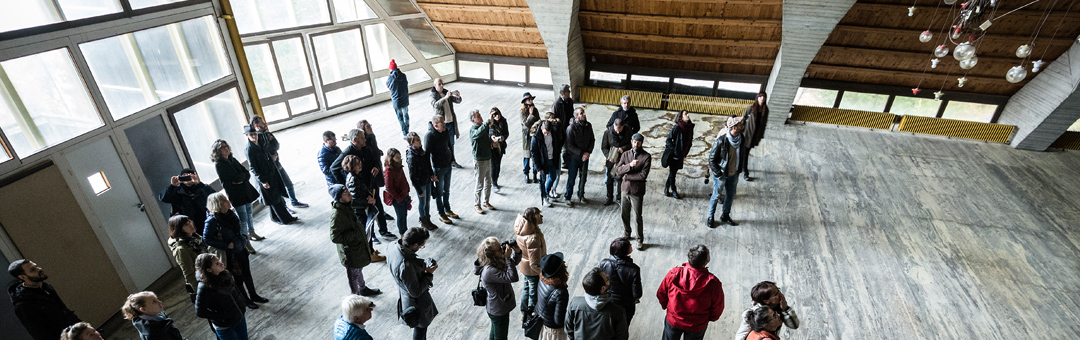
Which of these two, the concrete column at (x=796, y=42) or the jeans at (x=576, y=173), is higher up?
the concrete column at (x=796, y=42)

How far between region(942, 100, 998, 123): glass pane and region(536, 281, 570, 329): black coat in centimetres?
1217

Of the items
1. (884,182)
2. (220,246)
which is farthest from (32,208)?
(884,182)

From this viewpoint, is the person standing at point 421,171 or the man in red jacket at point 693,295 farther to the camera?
the person standing at point 421,171

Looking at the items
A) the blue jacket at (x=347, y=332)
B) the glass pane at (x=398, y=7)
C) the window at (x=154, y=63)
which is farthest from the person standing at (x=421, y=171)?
the glass pane at (x=398, y=7)

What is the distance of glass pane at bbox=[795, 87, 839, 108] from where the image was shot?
1138cm

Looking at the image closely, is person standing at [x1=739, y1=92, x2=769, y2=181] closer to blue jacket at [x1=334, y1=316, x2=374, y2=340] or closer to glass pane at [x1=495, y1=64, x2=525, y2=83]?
blue jacket at [x1=334, y1=316, x2=374, y2=340]

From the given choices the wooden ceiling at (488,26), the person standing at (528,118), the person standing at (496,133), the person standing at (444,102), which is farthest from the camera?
the wooden ceiling at (488,26)

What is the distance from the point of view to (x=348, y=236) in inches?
173

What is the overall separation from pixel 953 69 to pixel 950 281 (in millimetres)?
6561

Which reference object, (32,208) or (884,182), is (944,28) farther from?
(32,208)

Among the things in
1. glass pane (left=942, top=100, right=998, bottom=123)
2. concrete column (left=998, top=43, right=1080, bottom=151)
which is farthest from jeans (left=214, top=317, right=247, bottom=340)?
glass pane (left=942, top=100, right=998, bottom=123)

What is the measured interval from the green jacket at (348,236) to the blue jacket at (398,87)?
5.21 m

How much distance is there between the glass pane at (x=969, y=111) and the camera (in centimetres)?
1071

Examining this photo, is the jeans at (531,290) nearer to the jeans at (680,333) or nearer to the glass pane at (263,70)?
the jeans at (680,333)
